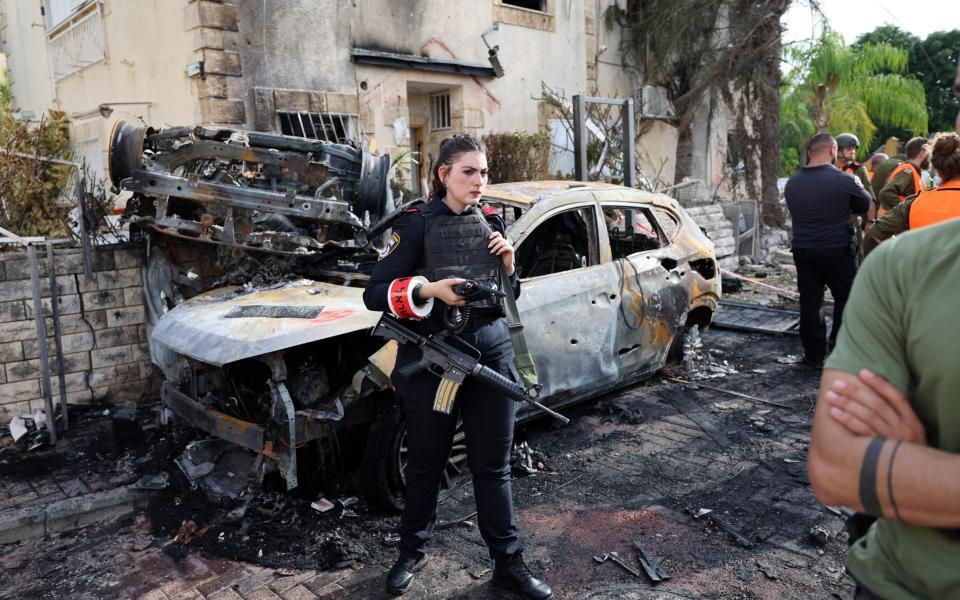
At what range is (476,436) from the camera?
292cm

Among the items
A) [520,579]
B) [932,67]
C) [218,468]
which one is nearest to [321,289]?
[218,468]

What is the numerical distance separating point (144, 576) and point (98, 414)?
8.21 feet

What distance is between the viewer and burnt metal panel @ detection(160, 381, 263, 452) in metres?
3.51

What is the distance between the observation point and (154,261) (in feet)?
17.2

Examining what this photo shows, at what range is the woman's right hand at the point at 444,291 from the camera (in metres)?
2.67

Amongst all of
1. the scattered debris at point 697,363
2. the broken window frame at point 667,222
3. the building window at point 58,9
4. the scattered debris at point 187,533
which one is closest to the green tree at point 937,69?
the scattered debris at point 697,363

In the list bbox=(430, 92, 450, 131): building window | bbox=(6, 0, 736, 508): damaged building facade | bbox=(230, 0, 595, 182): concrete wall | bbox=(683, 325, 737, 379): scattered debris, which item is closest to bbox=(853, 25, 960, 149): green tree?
bbox=(230, 0, 595, 182): concrete wall

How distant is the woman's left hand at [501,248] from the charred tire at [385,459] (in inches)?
43.8

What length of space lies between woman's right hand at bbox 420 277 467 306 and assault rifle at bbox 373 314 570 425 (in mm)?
210

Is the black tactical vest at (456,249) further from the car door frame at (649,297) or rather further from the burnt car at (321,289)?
the car door frame at (649,297)

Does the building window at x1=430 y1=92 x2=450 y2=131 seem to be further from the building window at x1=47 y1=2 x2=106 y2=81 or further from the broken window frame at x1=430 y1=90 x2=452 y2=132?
the building window at x1=47 y1=2 x2=106 y2=81

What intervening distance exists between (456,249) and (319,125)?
278 inches

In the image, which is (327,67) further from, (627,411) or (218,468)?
(218,468)

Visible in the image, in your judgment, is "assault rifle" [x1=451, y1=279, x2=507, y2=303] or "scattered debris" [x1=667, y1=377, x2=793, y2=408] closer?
"assault rifle" [x1=451, y1=279, x2=507, y2=303]
